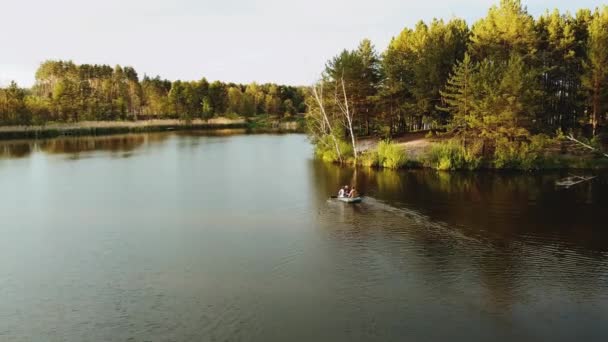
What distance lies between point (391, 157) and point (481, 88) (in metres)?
11.8

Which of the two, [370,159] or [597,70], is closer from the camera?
[597,70]

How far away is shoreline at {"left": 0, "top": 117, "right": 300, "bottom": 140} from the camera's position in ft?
315

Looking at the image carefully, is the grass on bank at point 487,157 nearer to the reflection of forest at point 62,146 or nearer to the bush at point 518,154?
the bush at point 518,154

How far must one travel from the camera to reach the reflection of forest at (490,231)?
2112 cm

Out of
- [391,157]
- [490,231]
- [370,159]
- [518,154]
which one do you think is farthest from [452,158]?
[490,231]

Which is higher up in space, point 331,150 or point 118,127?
point 118,127

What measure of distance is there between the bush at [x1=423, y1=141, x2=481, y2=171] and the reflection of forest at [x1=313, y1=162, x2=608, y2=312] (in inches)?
197

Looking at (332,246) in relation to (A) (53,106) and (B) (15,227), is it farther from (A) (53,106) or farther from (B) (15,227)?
(A) (53,106)

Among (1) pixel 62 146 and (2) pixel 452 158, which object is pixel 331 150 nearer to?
(2) pixel 452 158

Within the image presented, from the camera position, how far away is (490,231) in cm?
2873

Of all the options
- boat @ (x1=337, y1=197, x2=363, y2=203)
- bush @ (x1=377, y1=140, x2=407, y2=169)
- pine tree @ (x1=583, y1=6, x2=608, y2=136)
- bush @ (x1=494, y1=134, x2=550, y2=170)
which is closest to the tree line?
bush @ (x1=377, y1=140, x2=407, y2=169)

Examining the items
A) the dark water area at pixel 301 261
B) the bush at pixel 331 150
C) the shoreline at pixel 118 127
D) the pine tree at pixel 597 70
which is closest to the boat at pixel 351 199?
the dark water area at pixel 301 261

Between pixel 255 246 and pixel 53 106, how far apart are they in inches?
4026

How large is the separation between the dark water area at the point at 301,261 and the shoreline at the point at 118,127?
5970cm
